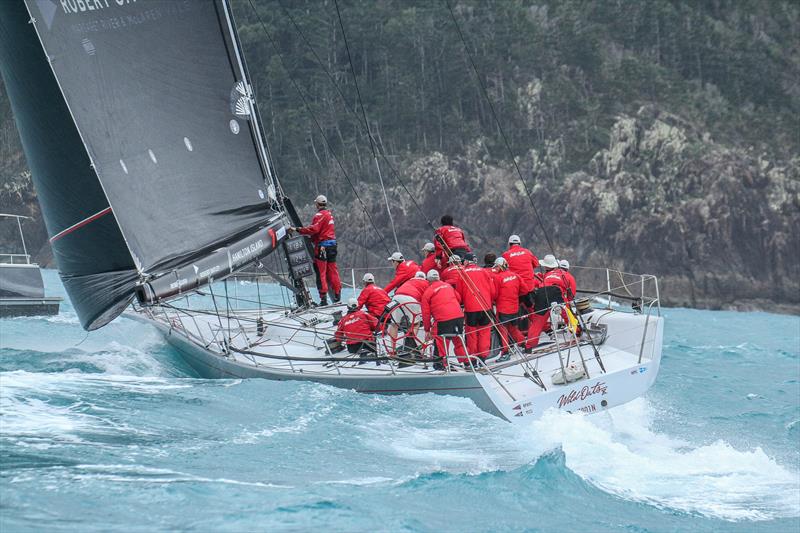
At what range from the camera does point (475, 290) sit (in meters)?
9.45

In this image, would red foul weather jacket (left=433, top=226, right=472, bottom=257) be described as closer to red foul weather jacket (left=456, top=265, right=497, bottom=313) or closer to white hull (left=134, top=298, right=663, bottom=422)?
red foul weather jacket (left=456, top=265, right=497, bottom=313)

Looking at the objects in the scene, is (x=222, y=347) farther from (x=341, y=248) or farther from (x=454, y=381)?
(x=341, y=248)

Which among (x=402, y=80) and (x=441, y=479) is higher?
(x=402, y=80)

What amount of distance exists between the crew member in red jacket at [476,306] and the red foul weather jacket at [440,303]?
300mm

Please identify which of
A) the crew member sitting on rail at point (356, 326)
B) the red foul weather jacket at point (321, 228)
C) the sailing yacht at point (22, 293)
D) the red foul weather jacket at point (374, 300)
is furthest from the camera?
the sailing yacht at point (22, 293)

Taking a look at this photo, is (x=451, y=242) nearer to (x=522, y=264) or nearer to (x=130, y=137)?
(x=522, y=264)

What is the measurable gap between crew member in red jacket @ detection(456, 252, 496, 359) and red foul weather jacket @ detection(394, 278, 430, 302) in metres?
0.43

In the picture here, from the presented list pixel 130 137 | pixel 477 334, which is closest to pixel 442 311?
pixel 477 334

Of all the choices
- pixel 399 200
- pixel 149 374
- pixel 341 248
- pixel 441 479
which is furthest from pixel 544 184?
pixel 441 479

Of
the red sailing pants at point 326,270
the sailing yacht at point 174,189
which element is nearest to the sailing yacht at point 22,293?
the sailing yacht at point 174,189

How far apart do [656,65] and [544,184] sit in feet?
35.4

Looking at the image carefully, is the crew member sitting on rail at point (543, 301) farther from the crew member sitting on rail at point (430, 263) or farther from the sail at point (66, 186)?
the sail at point (66, 186)

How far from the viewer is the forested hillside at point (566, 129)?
37.2 metres

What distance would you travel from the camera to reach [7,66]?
10156mm
